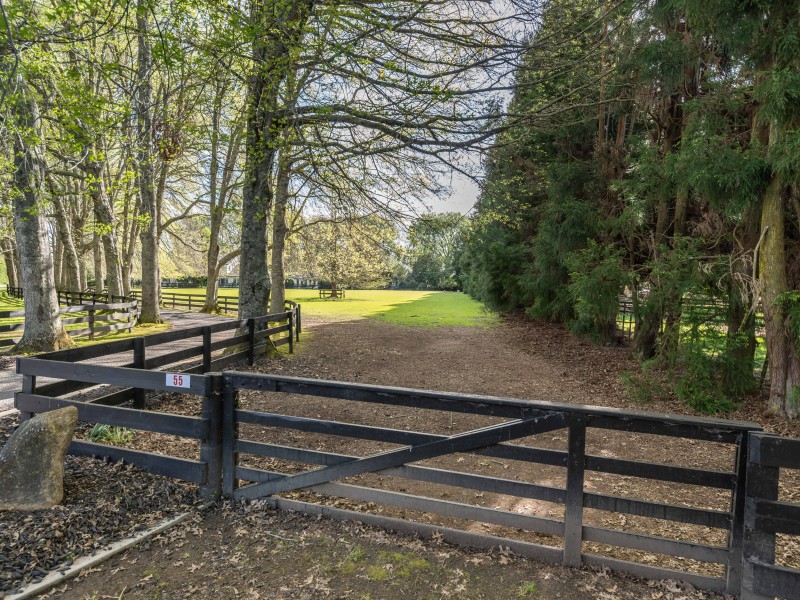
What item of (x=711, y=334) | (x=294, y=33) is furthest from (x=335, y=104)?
(x=711, y=334)

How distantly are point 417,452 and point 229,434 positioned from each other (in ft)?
5.46

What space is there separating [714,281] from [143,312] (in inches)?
736

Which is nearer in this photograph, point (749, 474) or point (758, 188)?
point (749, 474)

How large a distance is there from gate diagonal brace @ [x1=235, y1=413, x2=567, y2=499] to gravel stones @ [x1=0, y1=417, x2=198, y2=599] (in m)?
0.72

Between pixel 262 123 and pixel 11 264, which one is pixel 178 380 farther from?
pixel 11 264

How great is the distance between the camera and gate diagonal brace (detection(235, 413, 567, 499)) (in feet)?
10.5

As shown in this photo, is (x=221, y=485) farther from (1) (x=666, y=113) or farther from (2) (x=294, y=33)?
(1) (x=666, y=113)

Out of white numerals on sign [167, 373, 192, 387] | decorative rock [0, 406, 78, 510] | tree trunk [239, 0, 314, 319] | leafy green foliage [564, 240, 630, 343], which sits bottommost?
decorative rock [0, 406, 78, 510]

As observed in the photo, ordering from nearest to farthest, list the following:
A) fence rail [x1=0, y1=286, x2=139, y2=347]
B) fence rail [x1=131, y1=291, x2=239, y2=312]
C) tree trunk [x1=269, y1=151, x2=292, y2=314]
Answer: fence rail [x1=0, y1=286, x2=139, y2=347]
tree trunk [x1=269, y1=151, x2=292, y2=314]
fence rail [x1=131, y1=291, x2=239, y2=312]

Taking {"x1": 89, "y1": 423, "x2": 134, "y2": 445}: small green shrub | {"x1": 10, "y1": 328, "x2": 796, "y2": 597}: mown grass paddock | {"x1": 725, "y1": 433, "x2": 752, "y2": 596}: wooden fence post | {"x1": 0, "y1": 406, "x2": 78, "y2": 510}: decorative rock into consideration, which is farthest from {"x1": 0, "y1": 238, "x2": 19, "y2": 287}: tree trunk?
{"x1": 725, "y1": 433, "x2": 752, "y2": 596}: wooden fence post

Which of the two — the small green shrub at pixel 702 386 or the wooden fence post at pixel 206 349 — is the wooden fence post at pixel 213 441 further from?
the small green shrub at pixel 702 386

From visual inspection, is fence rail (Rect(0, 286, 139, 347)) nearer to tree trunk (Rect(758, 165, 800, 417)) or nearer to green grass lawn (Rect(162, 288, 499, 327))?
green grass lawn (Rect(162, 288, 499, 327))

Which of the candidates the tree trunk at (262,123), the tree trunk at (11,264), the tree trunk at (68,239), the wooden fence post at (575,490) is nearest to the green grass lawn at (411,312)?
the tree trunk at (262,123)

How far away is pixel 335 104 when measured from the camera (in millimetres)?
8820
